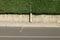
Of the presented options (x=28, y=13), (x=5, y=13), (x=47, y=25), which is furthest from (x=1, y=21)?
(x=47, y=25)

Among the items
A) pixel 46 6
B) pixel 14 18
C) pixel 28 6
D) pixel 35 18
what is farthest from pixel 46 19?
pixel 14 18

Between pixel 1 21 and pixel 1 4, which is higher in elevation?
pixel 1 4

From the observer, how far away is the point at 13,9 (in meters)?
15.2

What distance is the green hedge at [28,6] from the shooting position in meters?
15.1

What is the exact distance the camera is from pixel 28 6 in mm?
15078

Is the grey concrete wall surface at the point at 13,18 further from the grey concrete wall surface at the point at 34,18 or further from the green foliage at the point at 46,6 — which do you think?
the green foliage at the point at 46,6

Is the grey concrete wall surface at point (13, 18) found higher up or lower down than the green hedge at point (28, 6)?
lower down

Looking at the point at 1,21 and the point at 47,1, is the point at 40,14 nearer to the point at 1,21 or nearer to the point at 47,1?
the point at 47,1

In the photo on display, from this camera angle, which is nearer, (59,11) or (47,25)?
(47,25)

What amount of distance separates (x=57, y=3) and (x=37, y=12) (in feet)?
5.05
